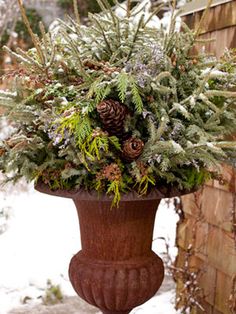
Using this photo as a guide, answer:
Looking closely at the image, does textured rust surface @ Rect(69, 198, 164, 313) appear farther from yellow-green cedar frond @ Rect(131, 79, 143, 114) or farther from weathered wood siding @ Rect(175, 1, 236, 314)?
weathered wood siding @ Rect(175, 1, 236, 314)

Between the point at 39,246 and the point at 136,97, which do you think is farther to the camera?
the point at 39,246

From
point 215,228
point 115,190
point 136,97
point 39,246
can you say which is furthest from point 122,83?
point 39,246

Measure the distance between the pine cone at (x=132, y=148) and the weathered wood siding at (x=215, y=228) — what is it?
30.0 inches

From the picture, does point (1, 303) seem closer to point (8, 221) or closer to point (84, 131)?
point (8, 221)

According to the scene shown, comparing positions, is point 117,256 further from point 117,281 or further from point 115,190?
point 115,190

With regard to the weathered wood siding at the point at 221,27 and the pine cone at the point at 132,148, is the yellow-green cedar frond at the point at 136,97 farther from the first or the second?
the weathered wood siding at the point at 221,27

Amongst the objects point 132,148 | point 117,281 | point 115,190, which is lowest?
point 117,281

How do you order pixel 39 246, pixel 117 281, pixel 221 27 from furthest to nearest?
pixel 39 246 < pixel 221 27 < pixel 117 281

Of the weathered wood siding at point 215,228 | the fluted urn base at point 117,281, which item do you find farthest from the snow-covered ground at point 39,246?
the fluted urn base at point 117,281

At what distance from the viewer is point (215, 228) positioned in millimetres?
2344

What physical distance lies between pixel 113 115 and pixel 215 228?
1.03m

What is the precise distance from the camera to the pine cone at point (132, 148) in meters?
1.53

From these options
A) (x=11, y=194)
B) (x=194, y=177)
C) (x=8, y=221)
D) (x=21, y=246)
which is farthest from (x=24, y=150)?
(x=11, y=194)

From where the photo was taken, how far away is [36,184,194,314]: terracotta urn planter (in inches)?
66.4
